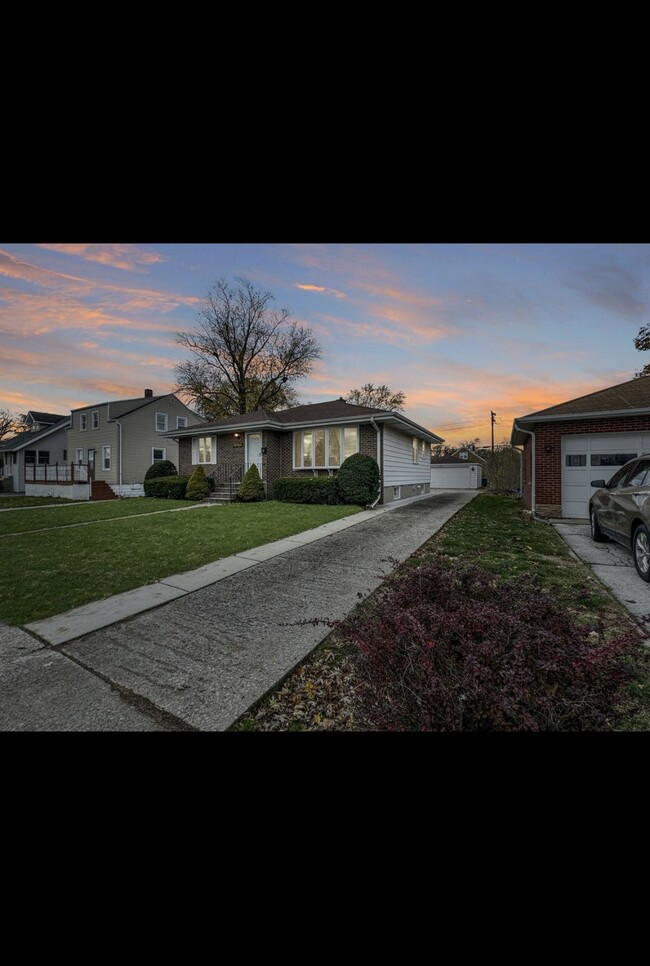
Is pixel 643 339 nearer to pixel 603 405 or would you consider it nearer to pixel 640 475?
pixel 603 405

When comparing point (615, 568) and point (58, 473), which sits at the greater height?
point (58, 473)

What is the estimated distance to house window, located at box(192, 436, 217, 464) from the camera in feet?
52.3

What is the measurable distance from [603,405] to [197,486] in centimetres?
1360

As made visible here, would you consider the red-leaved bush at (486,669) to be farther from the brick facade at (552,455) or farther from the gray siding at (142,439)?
the gray siding at (142,439)

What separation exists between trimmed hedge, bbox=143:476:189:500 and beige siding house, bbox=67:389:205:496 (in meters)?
4.62

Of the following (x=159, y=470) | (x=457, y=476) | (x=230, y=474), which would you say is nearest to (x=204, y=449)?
(x=230, y=474)

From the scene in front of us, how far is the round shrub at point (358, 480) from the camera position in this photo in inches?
462

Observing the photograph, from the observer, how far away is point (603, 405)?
28.6ft

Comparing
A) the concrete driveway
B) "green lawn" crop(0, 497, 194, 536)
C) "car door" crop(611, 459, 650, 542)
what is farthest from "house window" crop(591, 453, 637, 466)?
"green lawn" crop(0, 497, 194, 536)

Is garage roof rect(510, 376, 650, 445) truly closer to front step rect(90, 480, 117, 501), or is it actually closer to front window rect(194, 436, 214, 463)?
front window rect(194, 436, 214, 463)

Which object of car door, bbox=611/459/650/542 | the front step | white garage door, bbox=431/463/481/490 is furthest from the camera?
white garage door, bbox=431/463/481/490

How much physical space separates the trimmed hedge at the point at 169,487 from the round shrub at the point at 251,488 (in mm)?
3550
